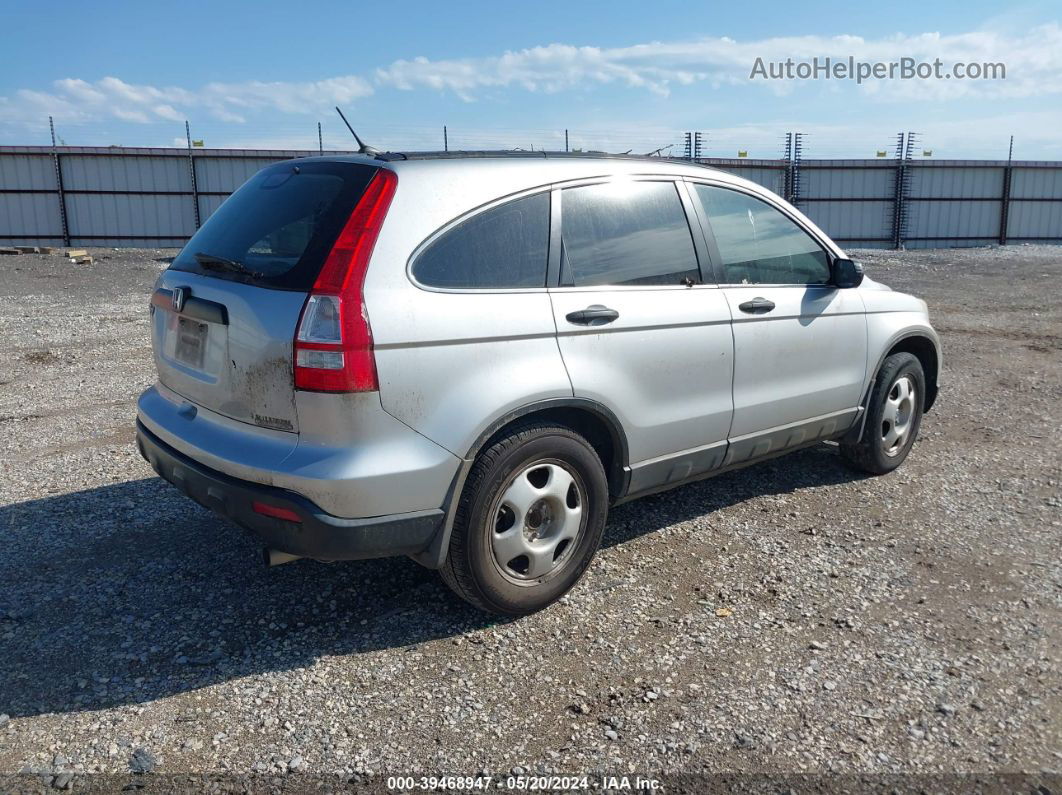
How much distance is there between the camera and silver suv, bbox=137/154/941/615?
119 inches

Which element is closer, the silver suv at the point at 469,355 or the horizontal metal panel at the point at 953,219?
the silver suv at the point at 469,355

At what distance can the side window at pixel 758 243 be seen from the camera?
4316 mm

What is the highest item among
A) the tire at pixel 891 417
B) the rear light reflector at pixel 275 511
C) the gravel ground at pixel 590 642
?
the rear light reflector at pixel 275 511

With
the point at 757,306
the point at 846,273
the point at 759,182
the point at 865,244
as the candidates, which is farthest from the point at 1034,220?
the point at 757,306

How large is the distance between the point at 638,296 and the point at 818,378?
144 cm

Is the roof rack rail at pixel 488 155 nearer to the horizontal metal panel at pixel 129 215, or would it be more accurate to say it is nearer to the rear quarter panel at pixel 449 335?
the rear quarter panel at pixel 449 335

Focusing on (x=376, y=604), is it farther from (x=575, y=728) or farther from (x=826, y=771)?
(x=826, y=771)

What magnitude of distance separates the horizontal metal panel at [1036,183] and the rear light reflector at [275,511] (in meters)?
28.2

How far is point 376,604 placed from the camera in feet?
12.3

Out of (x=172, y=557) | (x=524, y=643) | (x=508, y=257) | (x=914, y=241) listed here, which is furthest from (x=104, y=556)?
(x=914, y=241)

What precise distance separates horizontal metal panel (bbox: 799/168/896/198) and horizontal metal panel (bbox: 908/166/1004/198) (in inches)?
29.8

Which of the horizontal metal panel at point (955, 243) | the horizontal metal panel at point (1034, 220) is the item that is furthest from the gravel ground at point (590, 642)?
the horizontal metal panel at point (1034, 220)

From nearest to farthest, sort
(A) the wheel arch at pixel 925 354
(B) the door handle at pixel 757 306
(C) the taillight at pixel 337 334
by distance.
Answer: (C) the taillight at pixel 337 334
(B) the door handle at pixel 757 306
(A) the wheel arch at pixel 925 354

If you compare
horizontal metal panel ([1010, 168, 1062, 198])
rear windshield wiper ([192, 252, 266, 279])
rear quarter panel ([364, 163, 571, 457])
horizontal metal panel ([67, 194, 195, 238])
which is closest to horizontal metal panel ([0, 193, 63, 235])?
horizontal metal panel ([67, 194, 195, 238])
